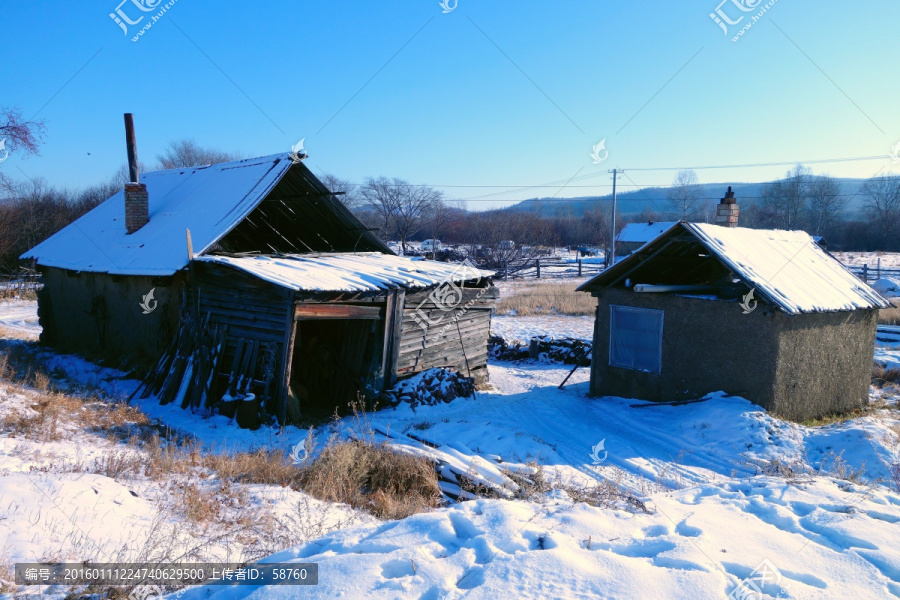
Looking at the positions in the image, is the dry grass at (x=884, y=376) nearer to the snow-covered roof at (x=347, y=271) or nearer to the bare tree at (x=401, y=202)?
the snow-covered roof at (x=347, y=271)

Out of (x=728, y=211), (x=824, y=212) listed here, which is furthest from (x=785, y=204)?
(x=728, y=211)

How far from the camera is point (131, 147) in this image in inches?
647

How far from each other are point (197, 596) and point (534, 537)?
2.25 meters

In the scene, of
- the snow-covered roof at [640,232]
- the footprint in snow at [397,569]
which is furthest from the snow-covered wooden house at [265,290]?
the snow-covered roof at [640,232]

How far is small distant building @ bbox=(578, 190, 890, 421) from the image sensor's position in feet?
31.8

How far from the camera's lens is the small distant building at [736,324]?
381 inches

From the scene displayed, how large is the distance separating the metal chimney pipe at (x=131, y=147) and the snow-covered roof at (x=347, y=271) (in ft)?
21.2

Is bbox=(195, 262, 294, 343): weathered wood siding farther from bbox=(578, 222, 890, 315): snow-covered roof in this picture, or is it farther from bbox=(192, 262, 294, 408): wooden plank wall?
bbox=(578, 222, 890, 315): snow-covered roof

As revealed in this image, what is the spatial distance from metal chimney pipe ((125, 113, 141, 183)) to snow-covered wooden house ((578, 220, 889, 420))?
13.2 meters

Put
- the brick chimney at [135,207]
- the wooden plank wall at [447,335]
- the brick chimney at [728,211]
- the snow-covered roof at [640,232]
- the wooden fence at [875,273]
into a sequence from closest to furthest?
the wooden plank wall at [447,335] < the brick chimney at [728,211] < the brick chimney at [135,207] < the wooden fence at [875,273] < the snow-covered roof at [640,232]

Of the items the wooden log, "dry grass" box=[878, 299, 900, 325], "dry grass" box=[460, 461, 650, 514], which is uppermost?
the wooden log

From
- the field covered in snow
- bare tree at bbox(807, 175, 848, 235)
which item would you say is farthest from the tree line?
the field covered in snow

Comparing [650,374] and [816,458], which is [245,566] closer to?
[816,458]

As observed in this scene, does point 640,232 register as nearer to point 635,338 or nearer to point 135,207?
point 635,338
